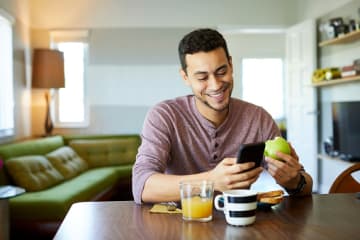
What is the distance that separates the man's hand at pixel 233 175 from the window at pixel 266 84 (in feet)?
25.6

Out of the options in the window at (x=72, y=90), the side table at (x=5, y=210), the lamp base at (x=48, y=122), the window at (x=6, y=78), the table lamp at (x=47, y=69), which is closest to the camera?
the side table at (x=5, y=210)

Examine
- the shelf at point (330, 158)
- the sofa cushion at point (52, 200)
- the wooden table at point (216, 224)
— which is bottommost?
the sofa cushion at point (52, 200)

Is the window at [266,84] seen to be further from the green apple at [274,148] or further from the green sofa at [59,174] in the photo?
the green apple at [274,148]

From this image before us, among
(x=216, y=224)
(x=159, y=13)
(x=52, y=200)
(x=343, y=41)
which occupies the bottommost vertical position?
(x=52, y=200)

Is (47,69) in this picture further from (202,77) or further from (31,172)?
(202,77)

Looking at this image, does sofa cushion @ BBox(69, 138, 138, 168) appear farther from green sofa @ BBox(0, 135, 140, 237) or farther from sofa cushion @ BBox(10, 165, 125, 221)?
sofa cushion @ BBox(10, 165, 125, 221)

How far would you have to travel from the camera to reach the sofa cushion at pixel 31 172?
11.9 ft

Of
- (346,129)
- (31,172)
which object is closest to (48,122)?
(31,172)

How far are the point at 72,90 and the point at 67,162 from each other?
5.65ft

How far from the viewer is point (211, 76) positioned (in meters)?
1.53

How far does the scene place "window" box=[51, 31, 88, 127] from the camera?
6.11 metres

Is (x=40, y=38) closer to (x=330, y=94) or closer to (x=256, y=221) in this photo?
(x=330, y=94)

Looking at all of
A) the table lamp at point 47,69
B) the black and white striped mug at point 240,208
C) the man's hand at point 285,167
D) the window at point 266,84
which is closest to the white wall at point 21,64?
the table lamp at point 47,69

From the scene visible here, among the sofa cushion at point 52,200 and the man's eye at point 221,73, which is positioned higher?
the man's eye at point 221,73
